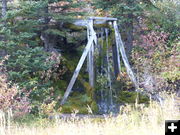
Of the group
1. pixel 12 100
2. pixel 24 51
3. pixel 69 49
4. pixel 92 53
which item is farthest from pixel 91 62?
pixel 12 100

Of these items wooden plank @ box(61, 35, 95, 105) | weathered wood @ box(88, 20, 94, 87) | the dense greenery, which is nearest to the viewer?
the dense greenery

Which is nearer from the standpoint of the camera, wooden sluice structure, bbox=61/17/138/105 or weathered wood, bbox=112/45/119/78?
wooden sluice structure, bbox=61/17/138/105

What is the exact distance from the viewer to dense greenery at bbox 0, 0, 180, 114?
739 cm

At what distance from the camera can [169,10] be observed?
1271cm

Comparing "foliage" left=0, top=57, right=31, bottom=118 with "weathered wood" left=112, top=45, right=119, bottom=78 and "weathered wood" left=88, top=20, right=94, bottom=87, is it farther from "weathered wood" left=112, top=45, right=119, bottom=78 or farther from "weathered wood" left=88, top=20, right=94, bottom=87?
"weathered wood" left=112, top=45, right=119, bottom=78

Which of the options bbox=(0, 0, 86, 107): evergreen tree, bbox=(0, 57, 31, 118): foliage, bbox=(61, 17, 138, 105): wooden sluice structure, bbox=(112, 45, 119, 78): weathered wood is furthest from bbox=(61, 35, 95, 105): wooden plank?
bbox=(0, 57, 31, 118): foliage

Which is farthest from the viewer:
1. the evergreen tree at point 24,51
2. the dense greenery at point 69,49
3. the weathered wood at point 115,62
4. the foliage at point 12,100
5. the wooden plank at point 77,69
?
the weathered wood at point 115,62

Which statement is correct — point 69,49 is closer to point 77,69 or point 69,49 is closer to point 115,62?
point 115,62

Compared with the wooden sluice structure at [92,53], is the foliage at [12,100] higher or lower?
lower

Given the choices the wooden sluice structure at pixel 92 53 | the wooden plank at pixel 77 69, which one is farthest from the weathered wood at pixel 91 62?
the wooden plank at pixel 77 69

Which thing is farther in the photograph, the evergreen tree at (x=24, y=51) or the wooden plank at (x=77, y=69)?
the wooden plank at (x=77, y=69)

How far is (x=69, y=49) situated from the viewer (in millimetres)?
10680

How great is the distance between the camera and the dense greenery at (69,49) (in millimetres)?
7395

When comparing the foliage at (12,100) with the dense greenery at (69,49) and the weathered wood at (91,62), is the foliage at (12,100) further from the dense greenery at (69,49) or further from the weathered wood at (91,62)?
the weathered wood at (91,62)
